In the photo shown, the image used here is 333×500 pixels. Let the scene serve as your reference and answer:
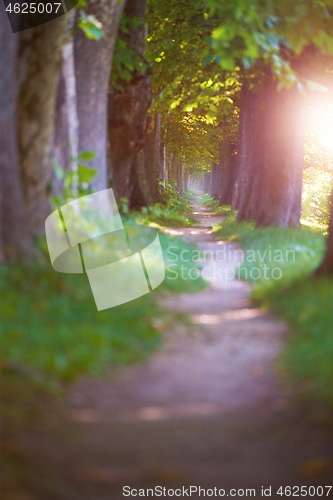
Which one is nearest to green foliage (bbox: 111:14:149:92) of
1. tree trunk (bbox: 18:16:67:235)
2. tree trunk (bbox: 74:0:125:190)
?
tree trunk (bbox: 74:0:125:190)

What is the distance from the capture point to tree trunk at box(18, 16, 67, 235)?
21.9ft

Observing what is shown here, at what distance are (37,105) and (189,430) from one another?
4.61 metres

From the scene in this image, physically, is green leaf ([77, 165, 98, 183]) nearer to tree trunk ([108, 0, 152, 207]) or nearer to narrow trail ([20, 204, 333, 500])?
narrow trail ([20, 204, 333, 500])

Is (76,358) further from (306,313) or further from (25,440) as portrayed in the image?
(306,313)

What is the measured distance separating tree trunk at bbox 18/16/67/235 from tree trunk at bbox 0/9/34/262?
0.27m

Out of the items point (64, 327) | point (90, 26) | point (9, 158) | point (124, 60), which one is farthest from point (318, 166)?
point (64, 327)

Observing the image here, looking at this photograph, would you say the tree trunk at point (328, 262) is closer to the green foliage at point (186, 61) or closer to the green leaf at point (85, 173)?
the green leaf at point (85, 173)

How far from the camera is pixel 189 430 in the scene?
12.4ft

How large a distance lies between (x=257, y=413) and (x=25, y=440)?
66.6 inches

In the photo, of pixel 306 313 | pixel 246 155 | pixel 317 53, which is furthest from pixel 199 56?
pixel 306 313

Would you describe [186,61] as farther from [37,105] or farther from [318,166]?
[318,166]

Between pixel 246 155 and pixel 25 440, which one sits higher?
pixel 246 155

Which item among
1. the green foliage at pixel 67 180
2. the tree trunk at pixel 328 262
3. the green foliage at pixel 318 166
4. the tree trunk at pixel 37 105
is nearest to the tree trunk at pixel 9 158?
the tree trunk at pixel 37 105

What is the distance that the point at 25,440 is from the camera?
346cm
